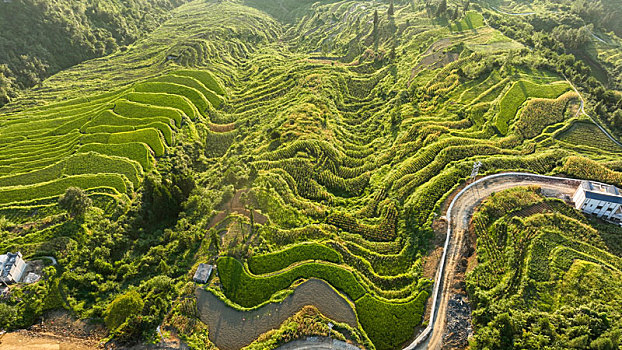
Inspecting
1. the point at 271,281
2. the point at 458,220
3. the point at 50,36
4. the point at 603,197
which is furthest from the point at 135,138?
the point at 603,197

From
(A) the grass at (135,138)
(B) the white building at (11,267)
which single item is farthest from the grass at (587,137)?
(B) the white building at (11,267)

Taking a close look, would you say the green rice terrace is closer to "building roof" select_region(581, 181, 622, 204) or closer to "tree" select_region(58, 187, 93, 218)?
"tree" select_region(58, 187, 93, 218)

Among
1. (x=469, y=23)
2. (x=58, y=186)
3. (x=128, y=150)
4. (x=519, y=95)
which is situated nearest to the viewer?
(x=58, y=186)

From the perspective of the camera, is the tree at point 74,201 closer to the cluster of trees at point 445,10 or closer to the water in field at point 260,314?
the water in field at point 260,314

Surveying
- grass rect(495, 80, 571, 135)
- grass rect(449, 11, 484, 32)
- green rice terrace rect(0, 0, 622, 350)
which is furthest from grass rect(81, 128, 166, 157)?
grass rect(449, 11, 484, 32)

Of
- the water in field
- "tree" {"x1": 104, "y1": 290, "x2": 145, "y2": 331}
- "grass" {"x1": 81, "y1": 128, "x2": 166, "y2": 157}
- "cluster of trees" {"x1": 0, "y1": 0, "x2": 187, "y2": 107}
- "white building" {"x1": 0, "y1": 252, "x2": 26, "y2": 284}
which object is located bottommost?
the water in field

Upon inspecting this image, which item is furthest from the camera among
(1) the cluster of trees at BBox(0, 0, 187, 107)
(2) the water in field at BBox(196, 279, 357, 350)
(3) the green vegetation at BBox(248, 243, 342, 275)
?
(1) the cluster of trees at BBox(0, 0, 187, 107)

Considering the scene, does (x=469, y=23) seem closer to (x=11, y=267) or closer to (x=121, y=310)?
(x=121, y=310)
